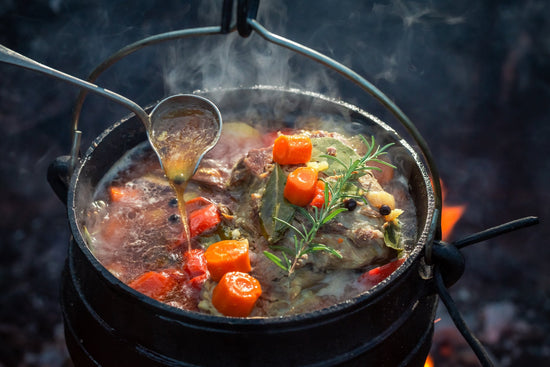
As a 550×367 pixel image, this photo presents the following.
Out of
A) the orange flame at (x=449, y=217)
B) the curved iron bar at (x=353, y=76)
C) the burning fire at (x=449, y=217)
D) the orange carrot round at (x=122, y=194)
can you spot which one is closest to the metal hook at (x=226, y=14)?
the curved iron bar at (x=353, y=76)

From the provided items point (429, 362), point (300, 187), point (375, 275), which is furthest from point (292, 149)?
point (429, 362)

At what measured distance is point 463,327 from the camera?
2248mm

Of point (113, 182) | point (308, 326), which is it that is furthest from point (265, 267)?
point (113, 182)

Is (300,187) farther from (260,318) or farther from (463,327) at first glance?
(463,327)

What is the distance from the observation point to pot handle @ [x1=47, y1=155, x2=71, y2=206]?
2.74 metres

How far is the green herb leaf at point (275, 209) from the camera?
101 inches

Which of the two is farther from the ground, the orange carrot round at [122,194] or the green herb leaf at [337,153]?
the green herb leaf at [337,153]

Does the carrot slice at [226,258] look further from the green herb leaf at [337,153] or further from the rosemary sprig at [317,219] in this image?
the green herb leaf at [337,153]

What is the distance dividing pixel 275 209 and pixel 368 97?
3082mm

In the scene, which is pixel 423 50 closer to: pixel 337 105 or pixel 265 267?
pixel 337 105

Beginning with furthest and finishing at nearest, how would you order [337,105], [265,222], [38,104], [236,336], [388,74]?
[388,74] < [38,104] < [337,105] < [265,222] < [236,336]

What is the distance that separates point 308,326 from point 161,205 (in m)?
1.29

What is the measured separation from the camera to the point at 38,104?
16.0ft

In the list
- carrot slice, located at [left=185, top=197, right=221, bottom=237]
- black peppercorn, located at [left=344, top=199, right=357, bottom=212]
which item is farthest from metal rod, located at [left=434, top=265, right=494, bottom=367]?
carrot slice, located at [left=185, top=197, right=221, bottom=237]
